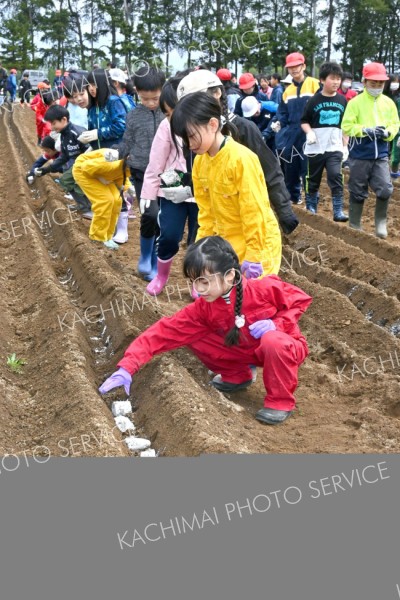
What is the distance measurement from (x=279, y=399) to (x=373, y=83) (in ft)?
16.2

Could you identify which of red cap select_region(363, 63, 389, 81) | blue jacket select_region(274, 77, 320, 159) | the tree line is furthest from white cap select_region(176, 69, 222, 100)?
the tree line

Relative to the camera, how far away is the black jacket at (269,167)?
14.5ft

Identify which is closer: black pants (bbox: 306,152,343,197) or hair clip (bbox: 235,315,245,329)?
hair clip (bbox: 235,315,245,329)

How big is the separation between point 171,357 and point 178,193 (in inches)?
57.6

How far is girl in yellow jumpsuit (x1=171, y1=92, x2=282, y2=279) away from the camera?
3877mm

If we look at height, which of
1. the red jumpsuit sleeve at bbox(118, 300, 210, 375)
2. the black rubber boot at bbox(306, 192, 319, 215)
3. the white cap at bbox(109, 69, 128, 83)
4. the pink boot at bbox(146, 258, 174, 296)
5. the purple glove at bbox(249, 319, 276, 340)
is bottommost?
the black rubber boot at bbox(306, 192, 319, 215)

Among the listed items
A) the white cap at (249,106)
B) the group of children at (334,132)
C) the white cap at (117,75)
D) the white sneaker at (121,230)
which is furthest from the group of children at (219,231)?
the white cap at (249,106)

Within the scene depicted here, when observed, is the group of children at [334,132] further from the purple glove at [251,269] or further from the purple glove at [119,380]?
the purple glove at [119,380]

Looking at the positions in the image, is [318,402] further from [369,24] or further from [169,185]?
[369,24]

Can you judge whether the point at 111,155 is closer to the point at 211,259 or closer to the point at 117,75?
the point at 117,75

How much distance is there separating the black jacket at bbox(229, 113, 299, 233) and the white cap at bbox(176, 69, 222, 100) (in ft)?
0.75

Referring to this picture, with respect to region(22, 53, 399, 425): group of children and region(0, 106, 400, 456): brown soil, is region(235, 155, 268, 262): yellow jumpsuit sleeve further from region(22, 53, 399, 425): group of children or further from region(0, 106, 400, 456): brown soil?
region(0, 106, 400, 456): brown soil

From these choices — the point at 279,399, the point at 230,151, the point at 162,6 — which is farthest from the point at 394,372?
the point at 162,6

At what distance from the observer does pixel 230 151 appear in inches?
161
